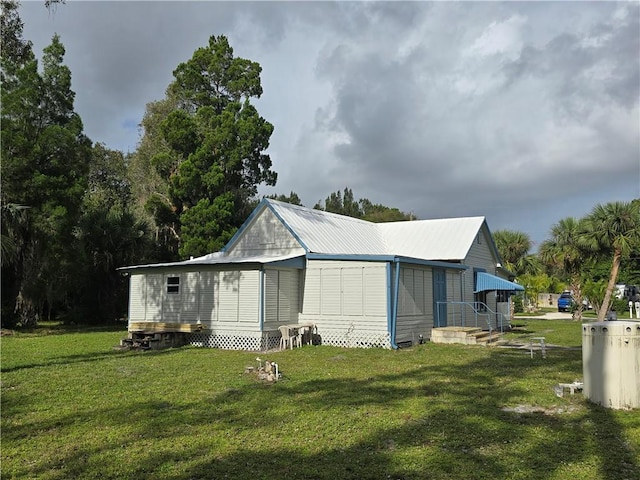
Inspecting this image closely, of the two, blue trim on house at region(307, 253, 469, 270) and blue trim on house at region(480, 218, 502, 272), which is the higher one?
blue trim on house at region(480, 218, 502, 272)

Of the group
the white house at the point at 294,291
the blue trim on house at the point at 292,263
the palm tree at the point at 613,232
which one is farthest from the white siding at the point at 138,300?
the palm tree at the point at 613,232

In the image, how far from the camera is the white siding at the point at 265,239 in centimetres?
2011

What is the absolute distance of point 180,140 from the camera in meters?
32.0

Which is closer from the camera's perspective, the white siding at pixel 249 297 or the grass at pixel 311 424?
the grass at pixel 311 424

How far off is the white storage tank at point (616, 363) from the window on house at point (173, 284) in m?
14.1

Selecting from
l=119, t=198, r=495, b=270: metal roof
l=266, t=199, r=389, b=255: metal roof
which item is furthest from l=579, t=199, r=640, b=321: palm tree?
l=266, t=199, r=389, b=255: metal roof

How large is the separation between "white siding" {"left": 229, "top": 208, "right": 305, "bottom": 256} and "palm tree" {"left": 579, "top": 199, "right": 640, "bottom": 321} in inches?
673

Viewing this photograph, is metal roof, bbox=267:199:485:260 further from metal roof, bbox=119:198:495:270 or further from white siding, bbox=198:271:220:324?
white siding, bbox=198:271:220:324

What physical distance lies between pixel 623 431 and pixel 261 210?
52.2 ft

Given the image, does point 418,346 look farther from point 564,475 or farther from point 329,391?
point 564,475

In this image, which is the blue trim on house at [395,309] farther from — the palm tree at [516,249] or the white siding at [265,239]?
the palm tree at [516,249]

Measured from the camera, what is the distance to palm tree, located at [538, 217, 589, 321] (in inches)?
1208

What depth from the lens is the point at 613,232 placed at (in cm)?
2773

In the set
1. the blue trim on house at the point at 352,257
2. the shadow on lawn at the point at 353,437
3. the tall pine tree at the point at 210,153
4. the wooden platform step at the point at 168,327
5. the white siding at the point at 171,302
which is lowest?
the shadow on lawn at the point at 353,437
